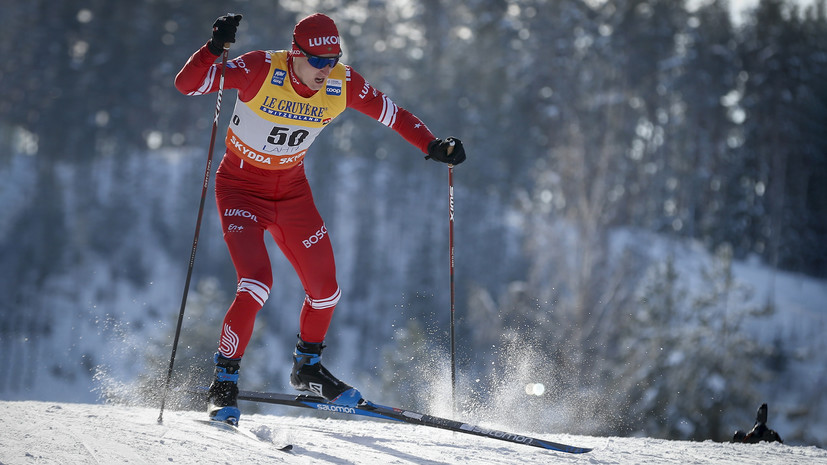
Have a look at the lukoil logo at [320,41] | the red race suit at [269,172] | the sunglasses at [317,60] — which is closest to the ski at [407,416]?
the red race suit at [269,172]

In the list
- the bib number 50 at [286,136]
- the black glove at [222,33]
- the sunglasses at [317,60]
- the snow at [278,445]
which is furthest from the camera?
the bib number 50 at [286,136]

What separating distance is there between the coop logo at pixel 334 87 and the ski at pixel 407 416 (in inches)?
77.1

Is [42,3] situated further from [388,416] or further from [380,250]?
[388,416]

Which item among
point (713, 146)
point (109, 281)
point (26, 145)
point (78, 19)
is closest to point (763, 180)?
point (713, 146)

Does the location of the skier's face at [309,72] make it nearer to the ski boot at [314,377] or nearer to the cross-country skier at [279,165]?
the cross-country skier at [279,165]

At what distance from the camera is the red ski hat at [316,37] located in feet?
13.9

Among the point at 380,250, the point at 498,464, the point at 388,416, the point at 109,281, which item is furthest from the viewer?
the point at 380,250

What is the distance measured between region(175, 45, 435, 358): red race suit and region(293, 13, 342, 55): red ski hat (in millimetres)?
224

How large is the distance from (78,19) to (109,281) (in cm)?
1264

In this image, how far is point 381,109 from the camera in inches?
195

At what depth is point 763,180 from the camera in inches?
1501

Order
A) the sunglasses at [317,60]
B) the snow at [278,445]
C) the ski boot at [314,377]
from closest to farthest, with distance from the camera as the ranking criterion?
the snow at [278,445], the sunglasses at [317,60], the ski boot at [314,377]

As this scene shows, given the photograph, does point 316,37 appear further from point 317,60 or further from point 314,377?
point 314,377

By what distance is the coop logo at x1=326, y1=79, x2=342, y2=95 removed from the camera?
4.60m
